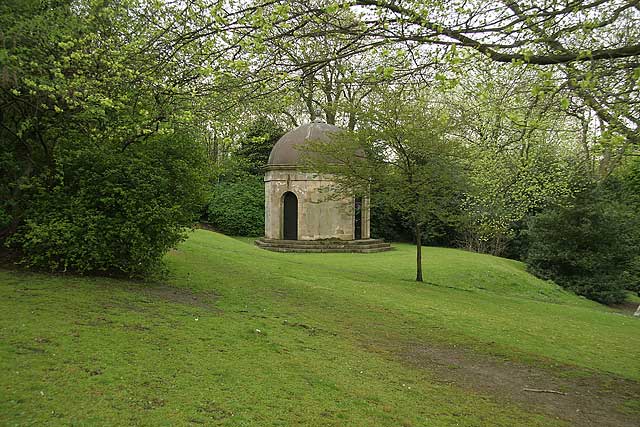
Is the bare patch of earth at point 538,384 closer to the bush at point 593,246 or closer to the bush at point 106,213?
the bush at point 106,213

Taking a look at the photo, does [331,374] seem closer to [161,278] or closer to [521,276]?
[161,278]

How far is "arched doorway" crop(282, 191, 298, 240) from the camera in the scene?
25844 millimetres

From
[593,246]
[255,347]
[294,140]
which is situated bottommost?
[255,347]

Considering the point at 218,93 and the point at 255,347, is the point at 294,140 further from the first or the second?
the point at 255,347

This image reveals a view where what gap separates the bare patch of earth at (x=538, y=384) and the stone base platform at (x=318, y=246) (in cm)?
1604

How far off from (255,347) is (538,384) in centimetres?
378

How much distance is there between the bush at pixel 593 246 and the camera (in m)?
20.4

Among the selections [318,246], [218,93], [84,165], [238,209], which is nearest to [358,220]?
[318,246]

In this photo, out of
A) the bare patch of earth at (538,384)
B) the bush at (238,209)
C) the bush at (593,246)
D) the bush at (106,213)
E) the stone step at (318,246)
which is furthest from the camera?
the bush at (238,209)

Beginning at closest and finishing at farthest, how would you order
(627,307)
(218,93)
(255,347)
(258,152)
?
(255,347), (218,93), (627,307), (258,152)

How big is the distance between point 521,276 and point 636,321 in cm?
610

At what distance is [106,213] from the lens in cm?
978

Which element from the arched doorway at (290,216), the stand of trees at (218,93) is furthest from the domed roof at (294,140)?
the stand of trees at (218,93)

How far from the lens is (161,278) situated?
11.1 meters
